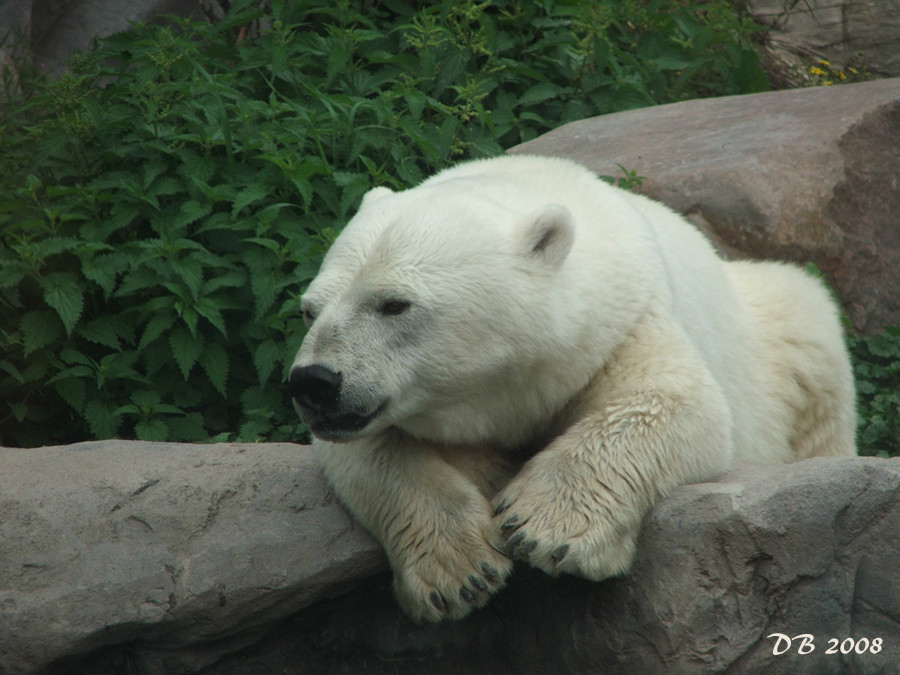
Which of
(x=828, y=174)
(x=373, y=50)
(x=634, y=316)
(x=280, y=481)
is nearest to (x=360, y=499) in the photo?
(x=280, y=481)

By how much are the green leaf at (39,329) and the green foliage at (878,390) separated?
3.86 metres

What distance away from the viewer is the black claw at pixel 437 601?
2820 millimetres

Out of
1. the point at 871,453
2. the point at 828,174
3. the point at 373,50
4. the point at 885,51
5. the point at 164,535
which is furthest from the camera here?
the point at 885,51

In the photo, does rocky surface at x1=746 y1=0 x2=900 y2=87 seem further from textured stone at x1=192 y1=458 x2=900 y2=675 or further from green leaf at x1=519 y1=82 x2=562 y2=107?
textured stone at x1=192 y1=458 x2=900 y2=675

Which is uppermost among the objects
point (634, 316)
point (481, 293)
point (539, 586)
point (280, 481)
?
point (481, 293)

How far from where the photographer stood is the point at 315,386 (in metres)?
2.71

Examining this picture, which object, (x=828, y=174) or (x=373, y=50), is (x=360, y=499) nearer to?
(x=828, y=174)

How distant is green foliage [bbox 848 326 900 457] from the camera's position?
4891 mm

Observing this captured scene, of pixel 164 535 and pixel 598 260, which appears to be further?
pixel 598 260

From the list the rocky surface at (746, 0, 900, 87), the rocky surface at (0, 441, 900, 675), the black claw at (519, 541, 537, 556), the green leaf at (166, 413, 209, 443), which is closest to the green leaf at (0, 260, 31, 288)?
the green leaf at (166, 413, 209, 443)

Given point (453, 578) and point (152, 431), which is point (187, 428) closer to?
point (152, 431)

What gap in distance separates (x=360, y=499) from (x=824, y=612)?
134cm

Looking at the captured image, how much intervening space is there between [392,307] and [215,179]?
9.19 ft

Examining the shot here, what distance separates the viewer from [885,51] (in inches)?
368
